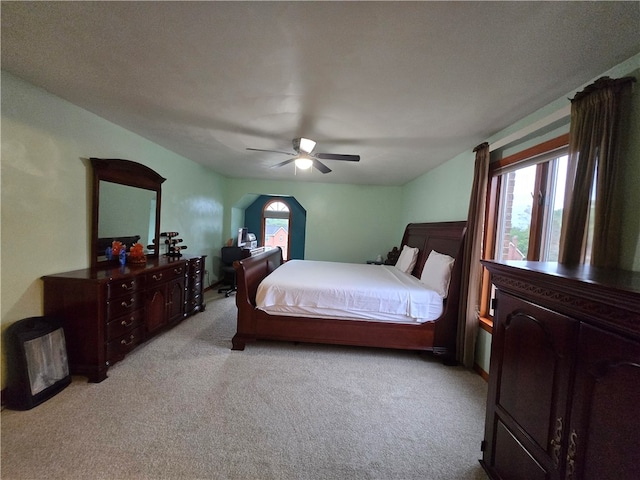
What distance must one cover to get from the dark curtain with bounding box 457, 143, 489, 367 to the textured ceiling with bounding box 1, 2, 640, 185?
0.39m

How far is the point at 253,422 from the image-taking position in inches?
66.7

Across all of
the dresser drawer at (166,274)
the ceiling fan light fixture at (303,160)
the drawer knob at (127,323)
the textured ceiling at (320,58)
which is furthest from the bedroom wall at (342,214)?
the drawer knob at (127,323)

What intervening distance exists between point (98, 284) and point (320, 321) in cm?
199

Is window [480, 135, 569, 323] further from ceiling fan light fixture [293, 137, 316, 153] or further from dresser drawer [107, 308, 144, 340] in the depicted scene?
dresser drawer [107, 308, 144, 340]

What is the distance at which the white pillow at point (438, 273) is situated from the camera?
8.80 ft

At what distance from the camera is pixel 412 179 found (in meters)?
4.71

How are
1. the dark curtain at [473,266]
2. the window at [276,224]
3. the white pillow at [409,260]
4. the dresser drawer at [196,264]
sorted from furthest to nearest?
the window at [276,224] → the white pillow at [409,260] → the dresser drawer at [196,264] → the dark curtain at [473,266]

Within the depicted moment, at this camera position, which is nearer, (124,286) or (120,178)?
(124,286)

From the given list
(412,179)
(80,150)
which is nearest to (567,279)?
(80,150)

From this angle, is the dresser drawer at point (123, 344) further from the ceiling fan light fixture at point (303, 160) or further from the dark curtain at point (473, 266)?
the dark curtain at point (473, 266)

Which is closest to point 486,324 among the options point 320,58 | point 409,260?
point 409,260

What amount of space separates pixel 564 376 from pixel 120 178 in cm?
373

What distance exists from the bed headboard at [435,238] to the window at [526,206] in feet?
0.97

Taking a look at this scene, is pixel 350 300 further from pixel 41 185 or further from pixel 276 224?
pixel 276 224
